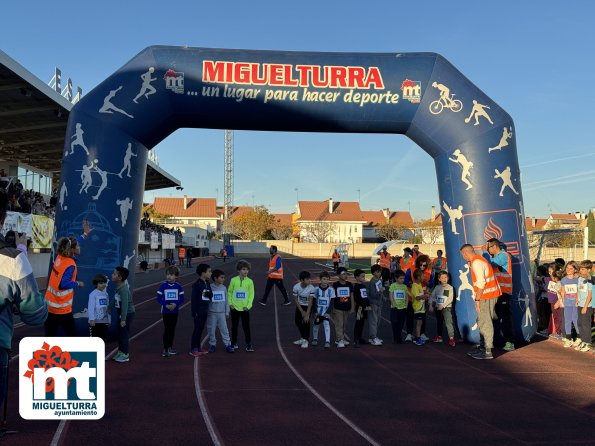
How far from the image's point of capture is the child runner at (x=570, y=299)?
422 inches

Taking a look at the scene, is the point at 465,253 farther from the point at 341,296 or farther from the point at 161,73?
the point at 161,73

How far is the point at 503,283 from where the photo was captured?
10.1m

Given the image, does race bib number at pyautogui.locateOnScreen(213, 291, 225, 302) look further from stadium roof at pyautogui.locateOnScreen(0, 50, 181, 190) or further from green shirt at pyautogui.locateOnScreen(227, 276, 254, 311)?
stadium roof at pyautogui.locateOnScreen(0, 50, 181, 190)

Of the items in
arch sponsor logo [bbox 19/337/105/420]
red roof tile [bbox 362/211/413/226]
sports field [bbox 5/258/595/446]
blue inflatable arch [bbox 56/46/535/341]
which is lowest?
sports field [bbox 5/258/595/446]

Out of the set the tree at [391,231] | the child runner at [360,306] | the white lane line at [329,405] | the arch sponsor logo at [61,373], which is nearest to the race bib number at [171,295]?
the white lane line at [329,405]

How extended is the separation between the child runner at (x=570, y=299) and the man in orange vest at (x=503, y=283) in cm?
132

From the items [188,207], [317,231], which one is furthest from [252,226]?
[188,207]

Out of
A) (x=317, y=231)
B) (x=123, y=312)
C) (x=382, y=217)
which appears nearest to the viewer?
(x=123, y=312)

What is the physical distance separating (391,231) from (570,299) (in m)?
95.6

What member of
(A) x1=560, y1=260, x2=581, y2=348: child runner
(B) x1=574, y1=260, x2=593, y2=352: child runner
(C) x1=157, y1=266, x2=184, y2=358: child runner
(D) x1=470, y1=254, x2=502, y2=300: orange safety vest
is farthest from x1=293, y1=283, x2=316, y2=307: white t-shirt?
(B) x1=574, y1=260, x2=593, y2=352: child runner

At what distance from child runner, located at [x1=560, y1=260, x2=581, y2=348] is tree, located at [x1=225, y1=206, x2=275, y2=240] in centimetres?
9173

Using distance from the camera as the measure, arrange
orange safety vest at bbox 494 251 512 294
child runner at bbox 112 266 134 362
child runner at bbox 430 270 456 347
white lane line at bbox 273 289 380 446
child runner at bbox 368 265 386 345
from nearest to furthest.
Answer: white lane line at bbox 273 289 380 446
child runner at bbox 112 266 134 362
orange safety vest at bbox 494 251 512 294
child runner at bbox 430 270 456 347
child runner at bbox 368 265 386 345

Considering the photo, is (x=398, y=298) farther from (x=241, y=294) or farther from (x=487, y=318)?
(x=241, y=294)

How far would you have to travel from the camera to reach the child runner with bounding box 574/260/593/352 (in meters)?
10.5
